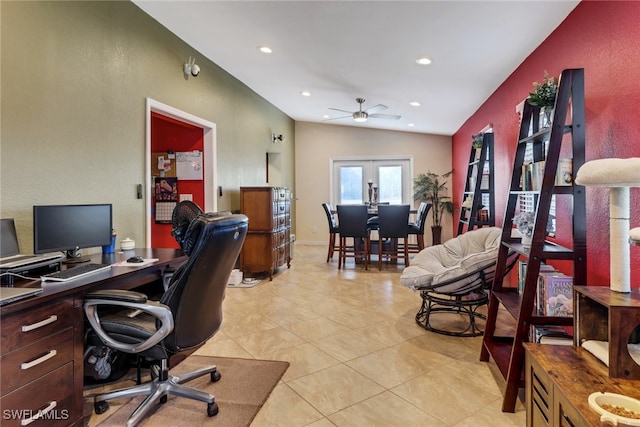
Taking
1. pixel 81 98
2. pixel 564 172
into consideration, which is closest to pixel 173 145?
pixel 81 98

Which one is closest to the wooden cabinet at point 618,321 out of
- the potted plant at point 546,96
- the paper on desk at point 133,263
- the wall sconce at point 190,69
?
the potted plant at point 546,96

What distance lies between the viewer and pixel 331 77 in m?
4.47

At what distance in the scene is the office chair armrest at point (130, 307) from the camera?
1.58m

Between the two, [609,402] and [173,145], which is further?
[173,145]

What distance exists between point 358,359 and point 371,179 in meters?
5.89

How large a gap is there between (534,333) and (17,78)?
11.5 feet

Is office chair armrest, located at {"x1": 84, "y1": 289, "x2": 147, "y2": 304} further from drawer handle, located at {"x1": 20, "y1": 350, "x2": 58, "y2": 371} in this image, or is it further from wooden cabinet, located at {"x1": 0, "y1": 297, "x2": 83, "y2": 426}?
drawer handle, located at {"x1": 20, "y1": 350, "x2": 58, "y2": 371}

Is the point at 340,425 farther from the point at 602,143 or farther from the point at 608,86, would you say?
the point at 608,86

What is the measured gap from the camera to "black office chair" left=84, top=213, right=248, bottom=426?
159 cm

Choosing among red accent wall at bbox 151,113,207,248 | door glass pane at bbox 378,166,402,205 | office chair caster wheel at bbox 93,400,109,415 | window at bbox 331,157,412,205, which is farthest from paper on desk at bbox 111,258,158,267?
door glass pane at bbox 378,166,402,205

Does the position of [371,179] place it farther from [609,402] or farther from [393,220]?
[609,402]

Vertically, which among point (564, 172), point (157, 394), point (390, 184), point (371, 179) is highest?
point (371, 179)

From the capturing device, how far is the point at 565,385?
3.74ft

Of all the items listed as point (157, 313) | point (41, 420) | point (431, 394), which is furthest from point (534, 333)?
point (41, 420)
